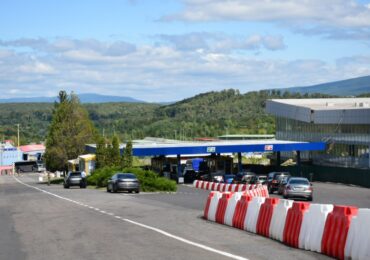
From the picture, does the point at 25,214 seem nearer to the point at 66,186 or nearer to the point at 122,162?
the point at 66,186

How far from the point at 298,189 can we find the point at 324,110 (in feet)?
167

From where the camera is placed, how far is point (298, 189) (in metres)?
42.8

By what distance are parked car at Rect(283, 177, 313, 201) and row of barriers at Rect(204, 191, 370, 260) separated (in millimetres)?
21770

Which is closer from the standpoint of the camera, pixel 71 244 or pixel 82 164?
pixel 71 244

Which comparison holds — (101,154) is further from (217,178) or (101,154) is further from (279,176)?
(279,176)

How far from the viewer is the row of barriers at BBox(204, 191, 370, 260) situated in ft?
41.0

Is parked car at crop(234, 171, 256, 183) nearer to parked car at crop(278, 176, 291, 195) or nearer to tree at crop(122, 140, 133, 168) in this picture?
tree at crop(122, 140, 133, 168)

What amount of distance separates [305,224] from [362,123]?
7172cm

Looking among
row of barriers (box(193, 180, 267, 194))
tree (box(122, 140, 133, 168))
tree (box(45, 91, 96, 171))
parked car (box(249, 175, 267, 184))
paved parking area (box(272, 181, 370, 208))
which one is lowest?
paved parking area (box(272, 181, 370, 208))

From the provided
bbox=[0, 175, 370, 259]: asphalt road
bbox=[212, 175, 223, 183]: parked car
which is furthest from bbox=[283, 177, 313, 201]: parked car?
bbox=[212, 175, 223, 183]: parked car

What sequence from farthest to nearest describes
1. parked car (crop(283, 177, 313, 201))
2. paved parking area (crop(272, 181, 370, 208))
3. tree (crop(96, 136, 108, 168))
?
tree (crop(96, 136, 108, 168)), parked car (crop(283, 177, 313, 201)), paved parking area (crop(272, 181, 370, 208))

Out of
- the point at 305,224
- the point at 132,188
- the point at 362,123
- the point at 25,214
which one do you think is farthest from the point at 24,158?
the point at 305,224

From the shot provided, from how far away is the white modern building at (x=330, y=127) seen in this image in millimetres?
84625

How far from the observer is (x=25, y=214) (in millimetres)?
26688
